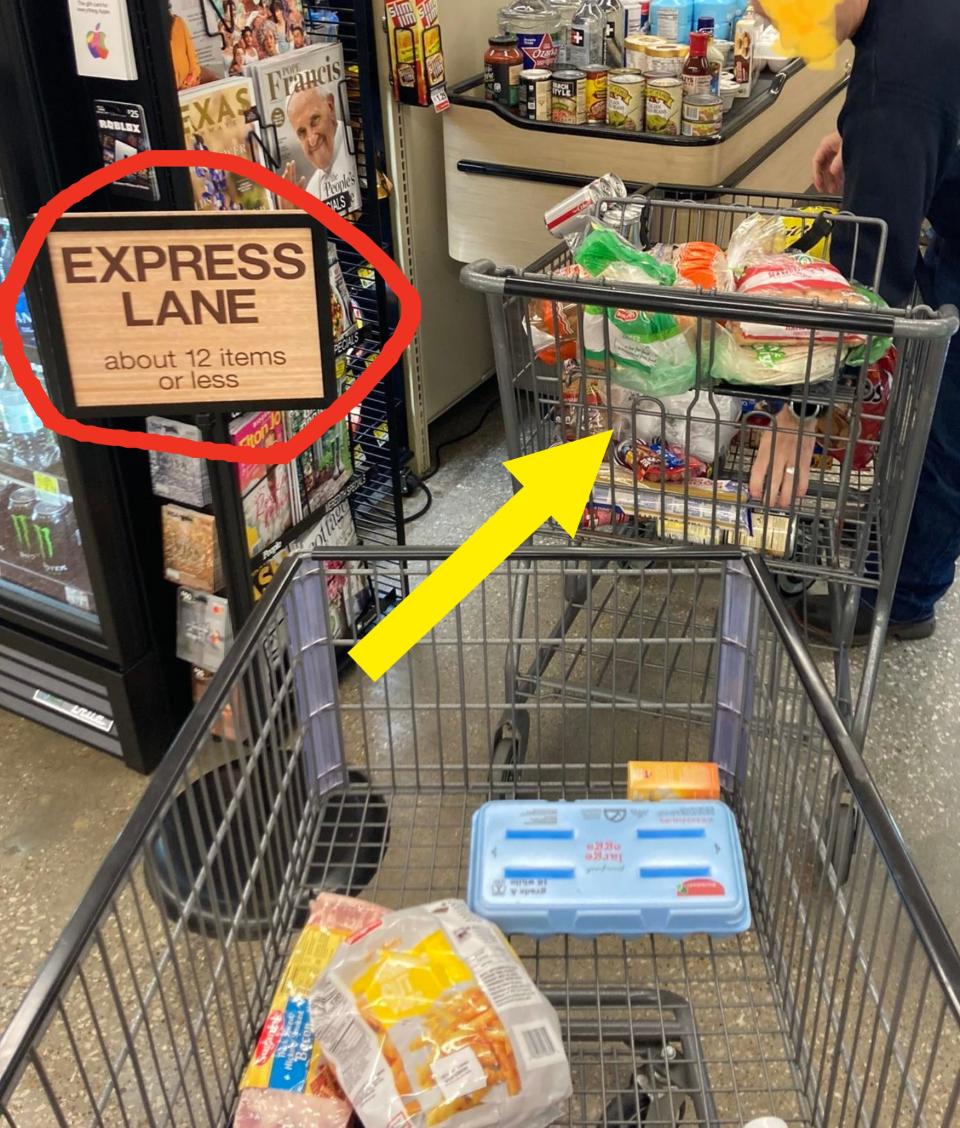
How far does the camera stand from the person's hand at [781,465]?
1.51 metres

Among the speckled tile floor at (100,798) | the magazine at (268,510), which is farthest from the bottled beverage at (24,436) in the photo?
the speckled tile floor at (100,798)

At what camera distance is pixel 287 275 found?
3.06 ft

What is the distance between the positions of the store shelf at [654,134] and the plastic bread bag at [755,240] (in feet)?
1.41

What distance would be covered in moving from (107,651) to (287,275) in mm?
1152

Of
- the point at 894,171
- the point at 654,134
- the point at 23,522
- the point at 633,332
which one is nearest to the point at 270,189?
the point at 633,332

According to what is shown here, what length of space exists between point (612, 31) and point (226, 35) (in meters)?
1.29

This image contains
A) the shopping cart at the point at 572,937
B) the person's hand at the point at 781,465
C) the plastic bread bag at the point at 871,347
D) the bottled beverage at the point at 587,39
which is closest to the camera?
the shopping cart at the point at 572,937

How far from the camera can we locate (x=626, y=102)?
225 cm

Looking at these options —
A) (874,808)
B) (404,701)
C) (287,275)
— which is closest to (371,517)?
(404,701)

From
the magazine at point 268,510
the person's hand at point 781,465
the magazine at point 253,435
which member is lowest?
the magazine at point 268,510

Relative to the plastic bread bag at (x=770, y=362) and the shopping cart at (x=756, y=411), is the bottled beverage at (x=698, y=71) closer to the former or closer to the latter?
the shopping cart at (x=756, y=411)

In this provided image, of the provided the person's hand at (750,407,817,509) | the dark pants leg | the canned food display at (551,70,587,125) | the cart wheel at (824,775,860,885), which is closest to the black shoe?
the dark pants leg

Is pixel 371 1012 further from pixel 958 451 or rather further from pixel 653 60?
pixel 653 60

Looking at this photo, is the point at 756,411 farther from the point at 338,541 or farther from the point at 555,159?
the point at 555,159
